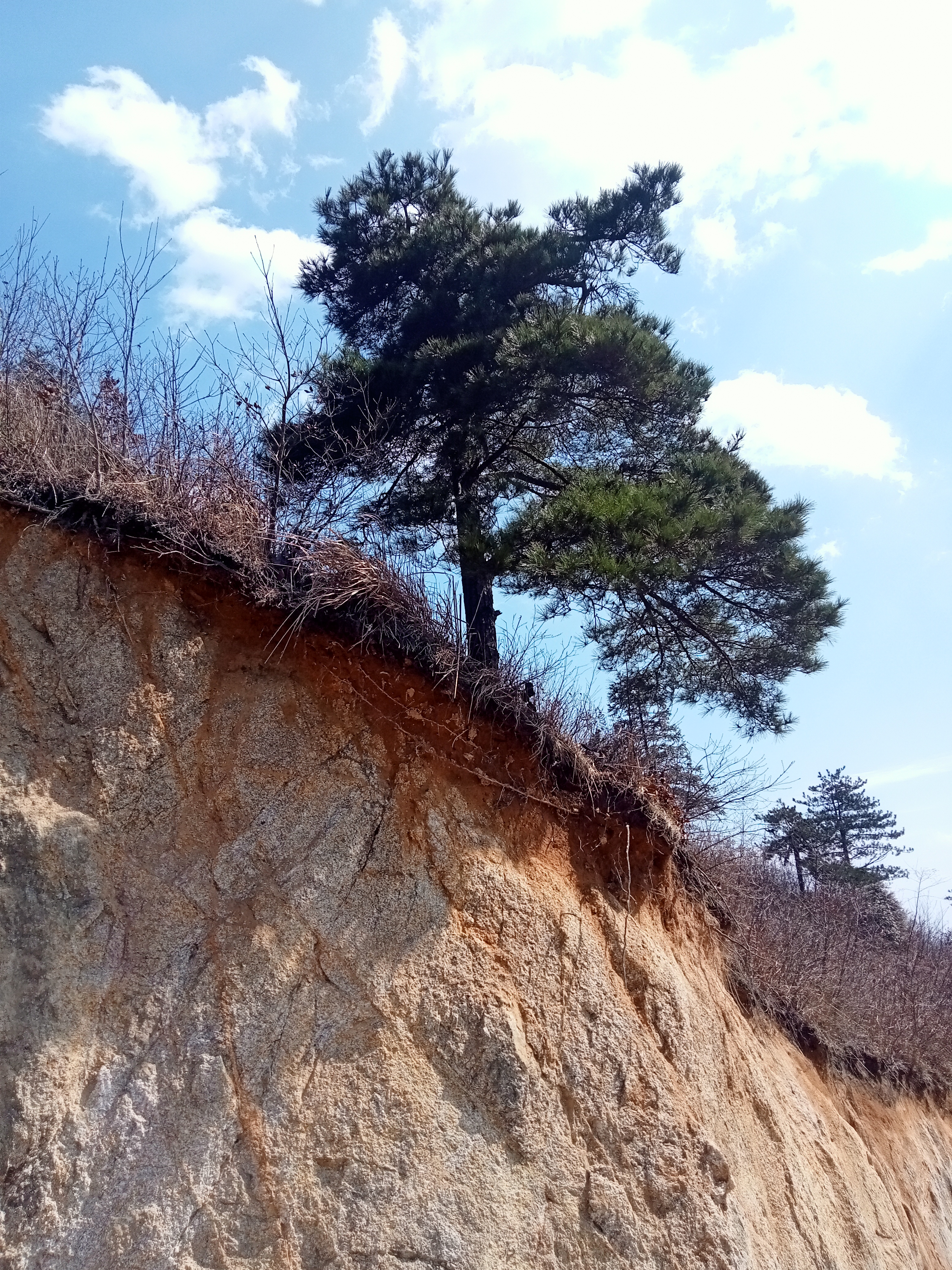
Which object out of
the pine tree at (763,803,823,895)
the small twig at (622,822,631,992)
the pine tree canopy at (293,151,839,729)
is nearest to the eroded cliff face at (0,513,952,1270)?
the small twig at (622,822,631,992)

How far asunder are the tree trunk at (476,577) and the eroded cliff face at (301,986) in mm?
1884

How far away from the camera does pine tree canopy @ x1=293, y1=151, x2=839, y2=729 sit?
8.14 metres

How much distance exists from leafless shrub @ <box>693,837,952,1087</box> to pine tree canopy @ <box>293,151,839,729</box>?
2.01m

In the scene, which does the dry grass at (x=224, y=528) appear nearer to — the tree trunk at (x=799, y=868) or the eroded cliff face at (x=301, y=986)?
the eroded cliff face at (x=301, y=986)

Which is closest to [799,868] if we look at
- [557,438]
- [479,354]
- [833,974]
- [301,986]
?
[833,974]

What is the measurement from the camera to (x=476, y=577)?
28.4ft

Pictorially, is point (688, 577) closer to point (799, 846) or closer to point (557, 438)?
point (557, 438)

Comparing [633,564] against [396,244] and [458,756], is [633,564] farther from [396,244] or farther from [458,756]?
[396,244]

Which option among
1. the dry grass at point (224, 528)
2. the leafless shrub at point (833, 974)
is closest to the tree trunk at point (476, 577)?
the dry grass at point (224, 528)

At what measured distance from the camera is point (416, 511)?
978cm

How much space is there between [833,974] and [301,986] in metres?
8.19

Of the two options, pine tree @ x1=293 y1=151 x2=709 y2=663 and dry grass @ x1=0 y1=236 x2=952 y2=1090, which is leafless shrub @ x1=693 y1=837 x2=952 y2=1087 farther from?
pine tree @ x1=293 y1=151 x2=709 y2=663

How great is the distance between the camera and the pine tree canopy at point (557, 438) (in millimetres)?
8141

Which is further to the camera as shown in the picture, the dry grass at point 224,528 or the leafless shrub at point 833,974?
the leafless shrub at point 833,974
